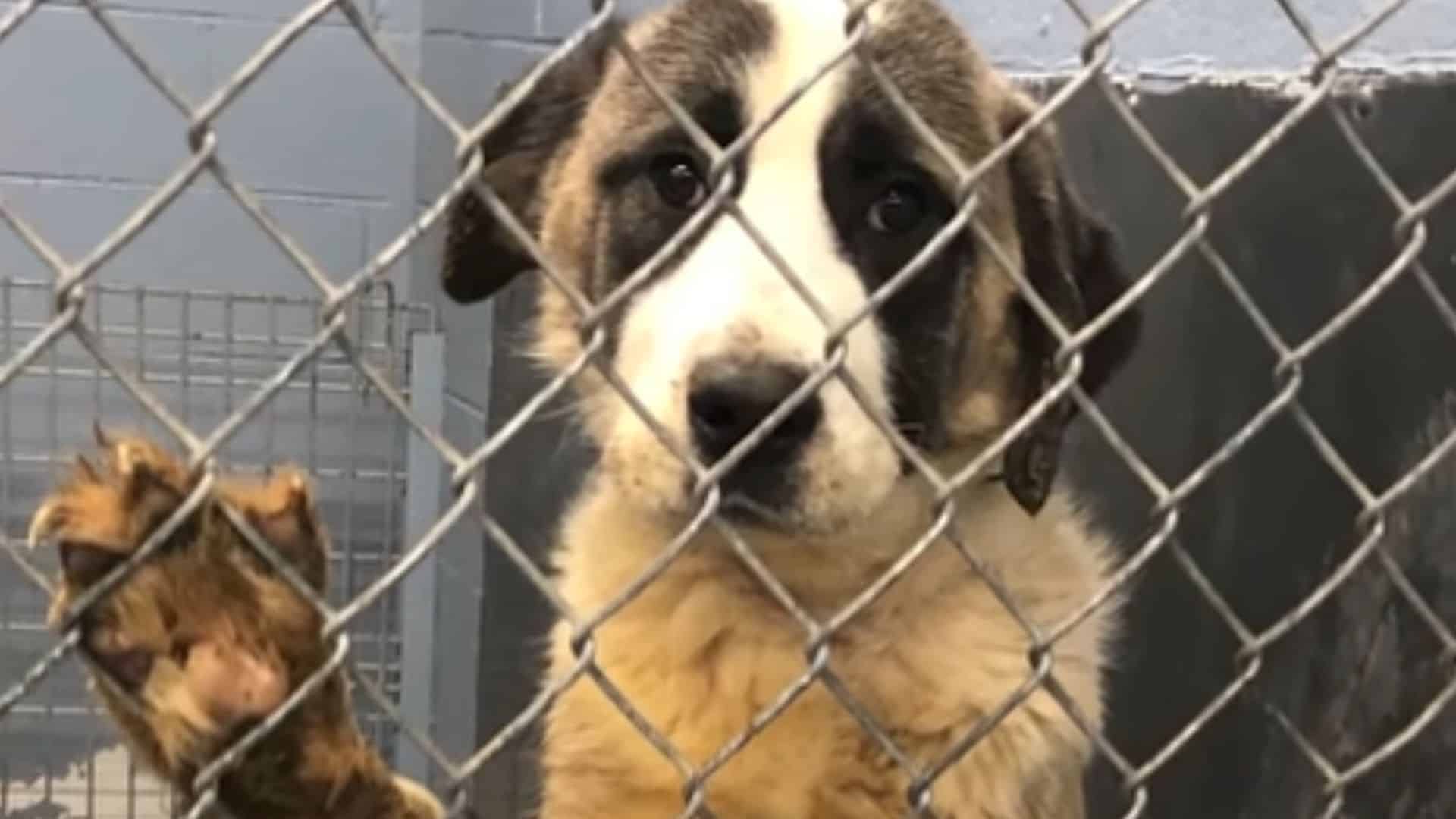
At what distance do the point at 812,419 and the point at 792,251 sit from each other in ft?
0.70

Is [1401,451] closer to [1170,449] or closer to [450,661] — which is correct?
[1170,449]

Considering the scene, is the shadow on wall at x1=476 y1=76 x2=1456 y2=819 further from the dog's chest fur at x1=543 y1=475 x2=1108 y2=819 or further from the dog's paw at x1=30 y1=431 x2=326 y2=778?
the dog's paw at x1=30 y1=431 x2=326 y2=778

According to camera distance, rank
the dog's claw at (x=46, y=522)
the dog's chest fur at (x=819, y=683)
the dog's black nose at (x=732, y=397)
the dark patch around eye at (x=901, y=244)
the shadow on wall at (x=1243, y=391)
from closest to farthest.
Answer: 1. the dog's claw at (x=46, y=522)
2. the dog's black nose at (x=732, y=397)
3. the dog's chest fur at (x=819, y=683)
4. the dark patch around eye at (x=901, y=244)
5. the shadow on wall at (x=1243, y=391)

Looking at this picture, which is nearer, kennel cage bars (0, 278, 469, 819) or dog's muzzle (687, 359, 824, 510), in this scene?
dog's muzzle (687, 359, 824, 510)

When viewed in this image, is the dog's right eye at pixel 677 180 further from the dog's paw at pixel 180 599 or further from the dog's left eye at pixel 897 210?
the dog's paw at pixel 180 599

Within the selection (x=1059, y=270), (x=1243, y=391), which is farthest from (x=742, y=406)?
(x=1243, y=391)

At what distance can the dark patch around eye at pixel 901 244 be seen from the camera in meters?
1.96

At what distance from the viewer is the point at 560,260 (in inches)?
88.3

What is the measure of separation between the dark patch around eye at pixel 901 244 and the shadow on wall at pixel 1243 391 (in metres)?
0.40

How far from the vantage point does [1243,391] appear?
2.49 meters

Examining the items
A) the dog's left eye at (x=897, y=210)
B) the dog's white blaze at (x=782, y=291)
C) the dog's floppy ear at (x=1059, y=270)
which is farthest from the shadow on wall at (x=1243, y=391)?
the dog's white blaze at (x=782, y=291)

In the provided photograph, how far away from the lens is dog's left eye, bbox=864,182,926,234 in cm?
199

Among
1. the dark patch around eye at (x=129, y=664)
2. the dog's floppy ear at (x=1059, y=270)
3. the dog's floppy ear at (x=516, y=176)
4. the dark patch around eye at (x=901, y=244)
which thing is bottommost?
the dog's floppy ear at (x=1059, y=270)

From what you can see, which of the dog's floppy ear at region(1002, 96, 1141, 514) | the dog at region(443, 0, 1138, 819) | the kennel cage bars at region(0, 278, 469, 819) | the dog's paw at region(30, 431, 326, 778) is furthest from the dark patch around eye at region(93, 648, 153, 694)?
the kennel cage bars at region(0, 278, 469, 819)
